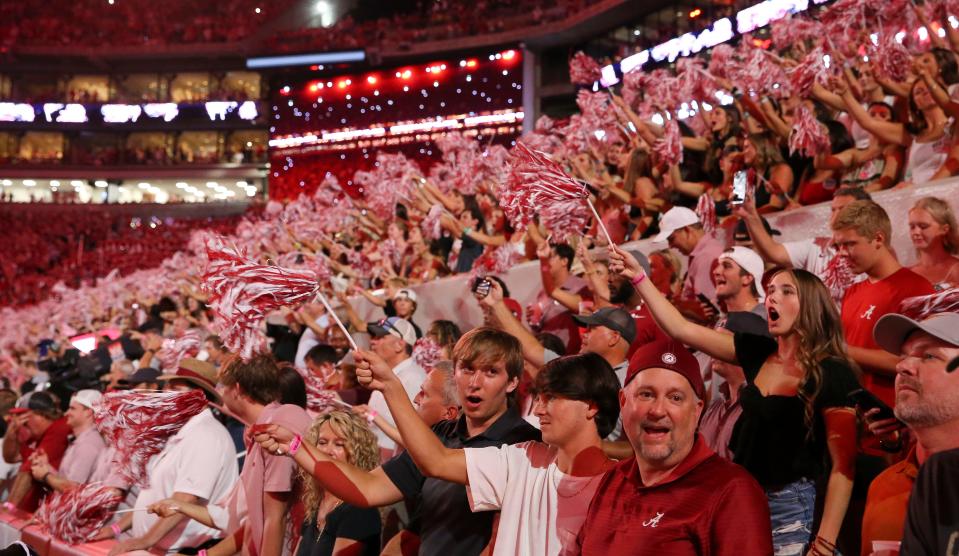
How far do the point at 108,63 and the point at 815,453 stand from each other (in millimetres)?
45791

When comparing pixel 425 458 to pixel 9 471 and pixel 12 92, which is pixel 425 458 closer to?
pixel 9 471

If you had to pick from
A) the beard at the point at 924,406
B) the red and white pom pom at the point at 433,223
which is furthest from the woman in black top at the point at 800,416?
the red and white pom pom at the point at 433,223

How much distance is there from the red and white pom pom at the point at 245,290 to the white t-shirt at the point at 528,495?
30.8 inches

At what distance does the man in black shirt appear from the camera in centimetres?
341

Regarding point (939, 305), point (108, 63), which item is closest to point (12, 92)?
point (108, 63)

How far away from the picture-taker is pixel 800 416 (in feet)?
10.5

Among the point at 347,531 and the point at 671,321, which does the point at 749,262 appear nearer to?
the point at 671,321

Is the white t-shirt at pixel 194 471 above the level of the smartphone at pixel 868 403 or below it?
below

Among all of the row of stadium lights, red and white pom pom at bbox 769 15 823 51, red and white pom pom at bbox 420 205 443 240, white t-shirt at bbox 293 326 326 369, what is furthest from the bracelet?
the row of stadium lights

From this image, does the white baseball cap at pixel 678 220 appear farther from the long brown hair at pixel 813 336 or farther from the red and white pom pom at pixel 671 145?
the long brown hair at pixel 813 336

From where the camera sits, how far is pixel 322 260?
11.2m

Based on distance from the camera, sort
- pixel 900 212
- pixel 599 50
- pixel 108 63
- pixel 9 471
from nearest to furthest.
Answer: pixel 900 212
pixel 9 471
pixel 599 50
pixel 108 63

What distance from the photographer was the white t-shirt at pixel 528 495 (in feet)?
10.3

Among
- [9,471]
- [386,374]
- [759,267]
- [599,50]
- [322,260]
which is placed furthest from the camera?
[599,50]
